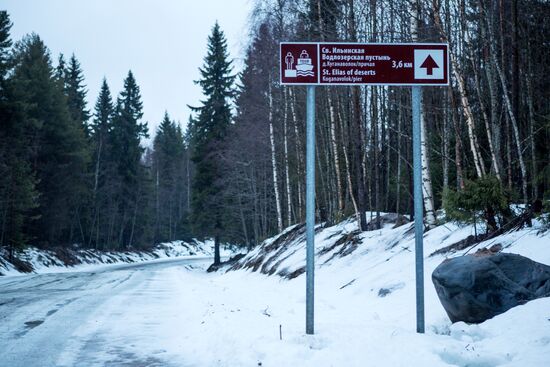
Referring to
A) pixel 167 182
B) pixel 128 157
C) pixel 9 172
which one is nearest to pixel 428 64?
pixel 9 172

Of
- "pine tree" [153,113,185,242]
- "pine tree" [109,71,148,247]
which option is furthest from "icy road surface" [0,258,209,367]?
"pine tree" [153,113,185,242]

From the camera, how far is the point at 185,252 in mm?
68812

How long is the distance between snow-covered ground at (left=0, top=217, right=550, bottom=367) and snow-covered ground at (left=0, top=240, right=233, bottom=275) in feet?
58.1

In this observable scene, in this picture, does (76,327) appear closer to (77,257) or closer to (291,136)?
(291,136)

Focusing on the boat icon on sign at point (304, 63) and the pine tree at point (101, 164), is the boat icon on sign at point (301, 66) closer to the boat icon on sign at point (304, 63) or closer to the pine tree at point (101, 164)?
the boat icon on sign at point (304, 63)

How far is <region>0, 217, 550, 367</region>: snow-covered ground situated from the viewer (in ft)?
16.9

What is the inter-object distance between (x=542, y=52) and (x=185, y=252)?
55.2 metres

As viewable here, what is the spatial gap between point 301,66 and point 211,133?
3118 cm

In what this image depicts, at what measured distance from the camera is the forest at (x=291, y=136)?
12.4 metres

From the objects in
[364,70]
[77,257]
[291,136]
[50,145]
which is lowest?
[77,257]

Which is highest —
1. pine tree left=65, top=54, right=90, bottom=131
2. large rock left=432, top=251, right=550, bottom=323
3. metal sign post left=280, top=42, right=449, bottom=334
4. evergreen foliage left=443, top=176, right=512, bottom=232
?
pine tree left=65, top=54, right=90, bottom=131

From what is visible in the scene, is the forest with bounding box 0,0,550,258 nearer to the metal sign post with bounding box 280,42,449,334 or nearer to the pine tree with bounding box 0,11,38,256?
the pine tree with bounding box 0,11,38,256

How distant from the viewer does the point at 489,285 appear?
5.93 metres

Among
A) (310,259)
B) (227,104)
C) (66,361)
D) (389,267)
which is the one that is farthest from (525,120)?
(227,104)
